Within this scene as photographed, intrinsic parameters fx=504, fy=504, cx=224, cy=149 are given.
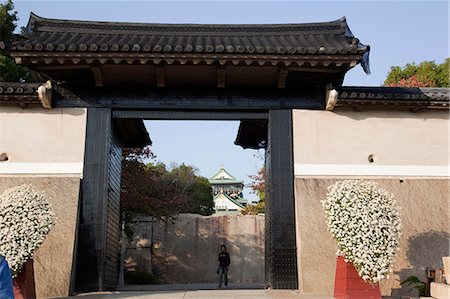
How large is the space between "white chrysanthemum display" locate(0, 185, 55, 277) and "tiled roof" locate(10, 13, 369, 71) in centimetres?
214

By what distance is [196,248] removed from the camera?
19.2 m

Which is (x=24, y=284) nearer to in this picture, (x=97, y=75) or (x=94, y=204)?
(x=94, y=204)

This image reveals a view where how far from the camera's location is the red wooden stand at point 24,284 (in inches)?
242

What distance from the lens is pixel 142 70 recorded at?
7676 millimetres

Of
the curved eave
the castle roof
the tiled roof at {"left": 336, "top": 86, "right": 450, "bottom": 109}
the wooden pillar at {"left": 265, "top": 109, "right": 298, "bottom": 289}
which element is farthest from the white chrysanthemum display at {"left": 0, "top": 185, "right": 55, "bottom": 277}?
the castle roof

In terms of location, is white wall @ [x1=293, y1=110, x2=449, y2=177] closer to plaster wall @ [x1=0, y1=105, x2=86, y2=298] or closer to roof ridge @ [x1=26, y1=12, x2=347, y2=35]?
roof ridge @ [x1=26, y1=12, x2=347, y2=35]

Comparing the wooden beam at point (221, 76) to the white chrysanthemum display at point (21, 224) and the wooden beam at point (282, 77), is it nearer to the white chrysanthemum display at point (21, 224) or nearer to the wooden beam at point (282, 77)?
the wooden beam at point (282, 77)

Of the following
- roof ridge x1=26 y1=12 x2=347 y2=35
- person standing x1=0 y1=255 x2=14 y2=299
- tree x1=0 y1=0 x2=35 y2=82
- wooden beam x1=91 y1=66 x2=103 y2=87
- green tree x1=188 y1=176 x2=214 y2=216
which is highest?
tree x1=0 y1=0 x2=35 y2=82

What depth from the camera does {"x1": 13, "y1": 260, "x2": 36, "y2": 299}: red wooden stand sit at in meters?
6.16

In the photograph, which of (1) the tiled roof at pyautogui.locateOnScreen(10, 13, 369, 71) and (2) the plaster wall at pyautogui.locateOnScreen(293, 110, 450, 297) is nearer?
(1) the tiled roof at pyautogui.locateOnScreen(10, 13, 369, 71)

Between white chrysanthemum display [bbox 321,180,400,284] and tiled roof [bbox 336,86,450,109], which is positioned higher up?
tiled roof [bbox 336,86,450,109]

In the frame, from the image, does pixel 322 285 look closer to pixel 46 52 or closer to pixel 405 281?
pixel 405 281

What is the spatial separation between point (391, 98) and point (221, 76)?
267 centimetres

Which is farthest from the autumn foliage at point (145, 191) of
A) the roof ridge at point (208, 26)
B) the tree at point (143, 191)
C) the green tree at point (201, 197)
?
the green tree at point (201, 197)
